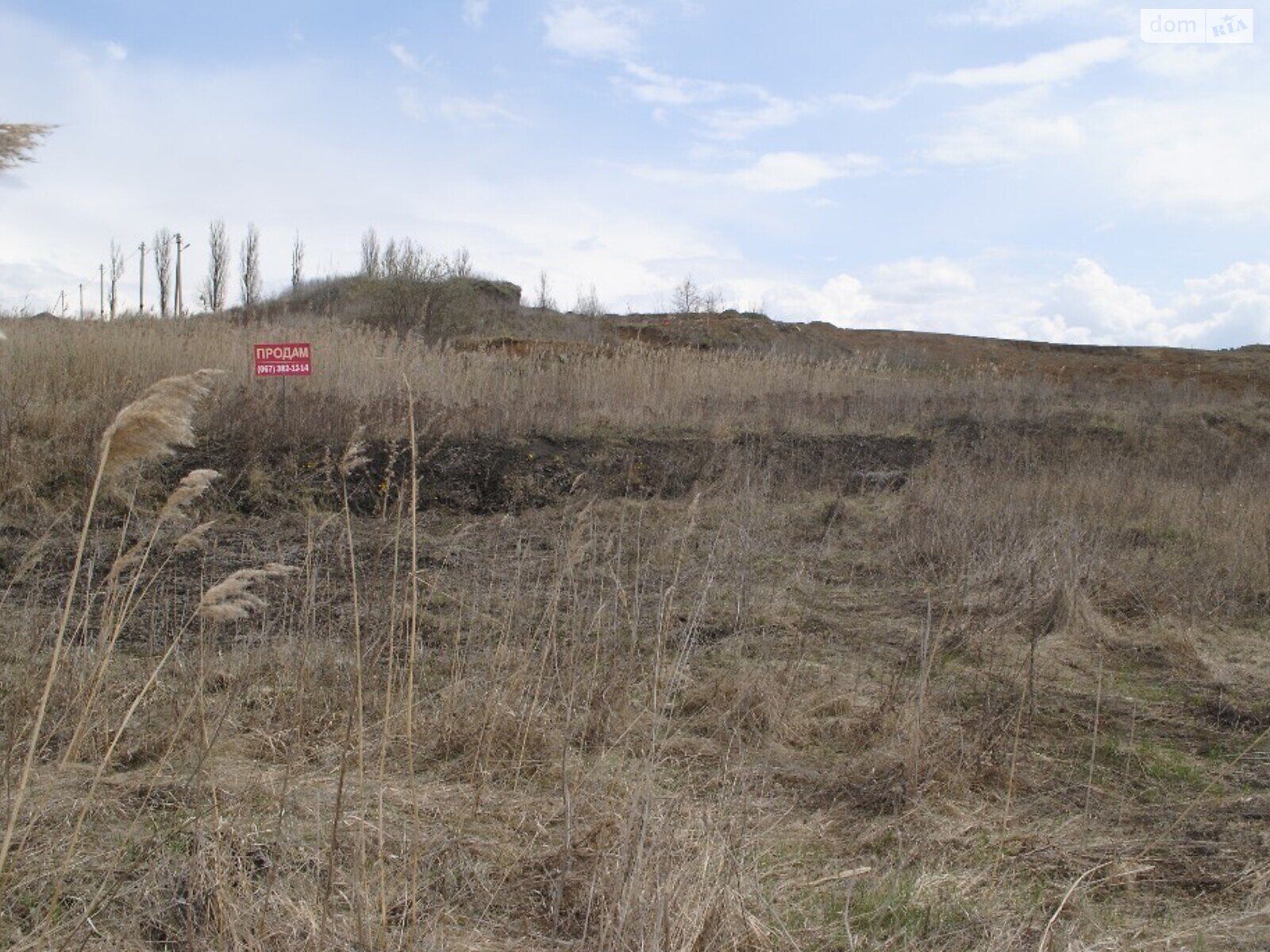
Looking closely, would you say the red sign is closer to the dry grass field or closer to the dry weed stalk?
the dry grass field

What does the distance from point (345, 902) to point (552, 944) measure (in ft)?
1.67

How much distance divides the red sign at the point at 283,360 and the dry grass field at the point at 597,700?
2.48 feet

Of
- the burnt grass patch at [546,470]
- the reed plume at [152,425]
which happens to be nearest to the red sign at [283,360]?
the burnt grass patch at [546,470]

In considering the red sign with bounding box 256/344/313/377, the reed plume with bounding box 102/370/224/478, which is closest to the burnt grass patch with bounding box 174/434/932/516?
the red sign with bounding box 256/344/313/377

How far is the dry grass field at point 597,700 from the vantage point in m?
2.27

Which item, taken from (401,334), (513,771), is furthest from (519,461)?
(401,334)

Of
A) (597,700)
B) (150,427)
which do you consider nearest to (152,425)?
(150,427)

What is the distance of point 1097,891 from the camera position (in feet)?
8.98

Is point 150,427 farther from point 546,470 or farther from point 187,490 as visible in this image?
point 546,470

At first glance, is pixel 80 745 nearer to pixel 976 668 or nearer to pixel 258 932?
pixel 258 932

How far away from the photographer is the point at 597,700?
3705 millimetres

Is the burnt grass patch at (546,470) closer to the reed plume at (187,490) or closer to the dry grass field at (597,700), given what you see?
the dry grass field at (597,700)

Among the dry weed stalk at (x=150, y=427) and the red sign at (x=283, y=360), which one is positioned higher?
the red sign at (x=283, y=360)

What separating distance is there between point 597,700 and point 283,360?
18.2ft
